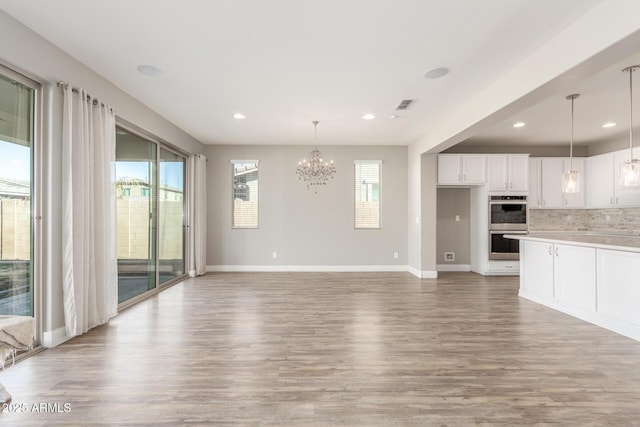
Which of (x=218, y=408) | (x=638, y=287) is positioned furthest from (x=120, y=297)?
(x=638, y=287)

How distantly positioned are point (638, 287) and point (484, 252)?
11.0ft

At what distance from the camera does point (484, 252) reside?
6.51 meters

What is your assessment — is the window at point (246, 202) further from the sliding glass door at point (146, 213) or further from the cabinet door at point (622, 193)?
the cabinet door at point (622, 193)

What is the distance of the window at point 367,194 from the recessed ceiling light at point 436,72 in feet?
11.6

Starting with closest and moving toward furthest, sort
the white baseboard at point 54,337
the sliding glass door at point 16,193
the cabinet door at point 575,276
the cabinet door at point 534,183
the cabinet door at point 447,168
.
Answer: the sliding glass door at point 16,193 → the white baseboard at point 54,337 → the cabinet door at point 575,276 → the cabinet door at point 447,168 → the cabinet door at point 534,183

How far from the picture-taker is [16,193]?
9.02 feet

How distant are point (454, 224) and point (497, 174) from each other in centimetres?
139

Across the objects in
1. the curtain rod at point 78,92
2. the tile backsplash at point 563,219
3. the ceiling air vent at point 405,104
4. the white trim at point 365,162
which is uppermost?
the ceiling air vent at point 405,104

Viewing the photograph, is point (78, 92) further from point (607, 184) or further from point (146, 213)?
point (607, 184)

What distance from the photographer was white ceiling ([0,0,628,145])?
2396 millimetres

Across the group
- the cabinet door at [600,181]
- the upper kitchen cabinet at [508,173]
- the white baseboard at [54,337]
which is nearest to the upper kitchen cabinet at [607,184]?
the cabinet door at [600,181]

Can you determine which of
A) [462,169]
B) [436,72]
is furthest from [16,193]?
[462,169]

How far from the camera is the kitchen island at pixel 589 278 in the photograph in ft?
10.7

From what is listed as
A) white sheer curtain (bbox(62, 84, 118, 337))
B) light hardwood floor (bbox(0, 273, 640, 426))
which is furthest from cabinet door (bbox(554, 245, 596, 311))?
white sheer curtain (bbox(62, 84, 118, 337))
